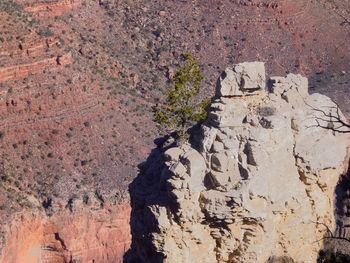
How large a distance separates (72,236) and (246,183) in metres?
33.5

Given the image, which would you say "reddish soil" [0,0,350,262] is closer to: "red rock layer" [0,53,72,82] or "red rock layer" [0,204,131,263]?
"red rock layer" [0,53,72,82]

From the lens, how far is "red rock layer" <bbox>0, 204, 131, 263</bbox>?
2353 inches

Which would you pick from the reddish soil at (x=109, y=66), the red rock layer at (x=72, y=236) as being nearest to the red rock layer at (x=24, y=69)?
the reddish soil at (x=109, y=66)

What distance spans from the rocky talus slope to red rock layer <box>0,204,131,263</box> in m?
27.6

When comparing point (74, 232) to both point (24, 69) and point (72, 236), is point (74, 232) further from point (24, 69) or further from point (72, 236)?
point (24, 69)

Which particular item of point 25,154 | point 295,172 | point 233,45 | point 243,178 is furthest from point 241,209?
point 233,45

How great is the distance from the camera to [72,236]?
6106 centimetres

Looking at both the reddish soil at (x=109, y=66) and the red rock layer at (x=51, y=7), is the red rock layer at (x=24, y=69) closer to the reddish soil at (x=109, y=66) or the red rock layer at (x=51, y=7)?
the reddish soil at (x=109, y=66)

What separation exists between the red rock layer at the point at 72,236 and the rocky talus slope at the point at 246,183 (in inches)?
1087

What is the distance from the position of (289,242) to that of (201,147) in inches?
247

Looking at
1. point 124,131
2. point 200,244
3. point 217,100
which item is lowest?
point 200,244

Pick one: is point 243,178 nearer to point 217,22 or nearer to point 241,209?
point 241,209

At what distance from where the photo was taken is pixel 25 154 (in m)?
63.6

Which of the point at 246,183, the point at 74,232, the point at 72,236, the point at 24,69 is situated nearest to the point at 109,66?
the point at 24,69
